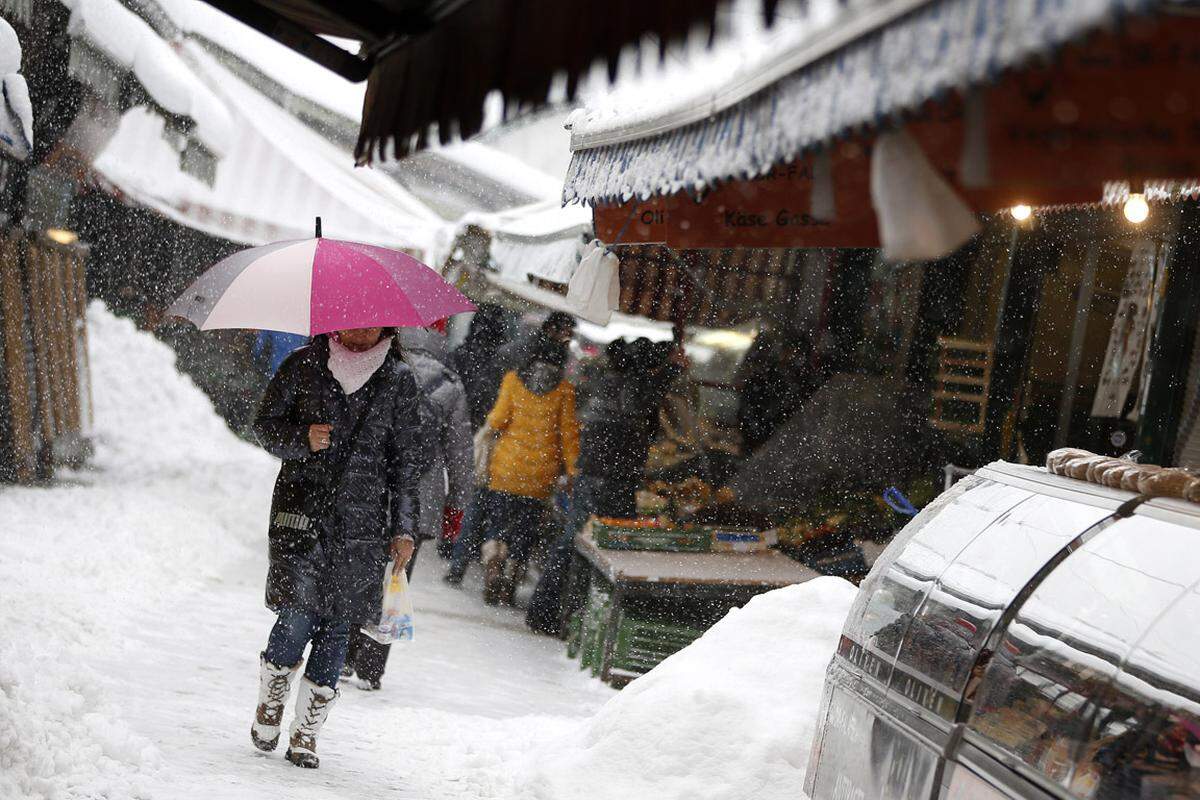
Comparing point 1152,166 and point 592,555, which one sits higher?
point 1152,166

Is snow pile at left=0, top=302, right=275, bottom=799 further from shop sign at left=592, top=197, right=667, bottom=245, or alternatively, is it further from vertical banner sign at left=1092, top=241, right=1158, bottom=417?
vertical banner sign at left=1092, top=241, right=1158, bottom=417

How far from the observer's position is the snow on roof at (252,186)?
14781 mm

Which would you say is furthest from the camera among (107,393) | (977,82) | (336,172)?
(336,172)

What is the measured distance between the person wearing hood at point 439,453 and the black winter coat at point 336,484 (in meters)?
1.81

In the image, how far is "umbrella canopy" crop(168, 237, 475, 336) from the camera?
16.9 ft

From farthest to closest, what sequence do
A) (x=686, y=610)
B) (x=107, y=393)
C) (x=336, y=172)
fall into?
(x=336, y=172) < (x=107, y=393) < (x=686, y=610)

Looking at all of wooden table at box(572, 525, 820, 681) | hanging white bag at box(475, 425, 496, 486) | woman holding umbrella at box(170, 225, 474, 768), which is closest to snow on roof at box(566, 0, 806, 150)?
woman holding umbrella at box(170, 225, 474, 768)

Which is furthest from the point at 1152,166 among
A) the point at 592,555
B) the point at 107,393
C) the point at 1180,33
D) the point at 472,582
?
the point at 107,393

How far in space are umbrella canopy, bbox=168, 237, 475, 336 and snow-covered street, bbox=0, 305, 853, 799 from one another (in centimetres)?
Answer: 173

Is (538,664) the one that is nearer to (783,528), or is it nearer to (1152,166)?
(783,528)

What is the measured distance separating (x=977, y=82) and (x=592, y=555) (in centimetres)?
732

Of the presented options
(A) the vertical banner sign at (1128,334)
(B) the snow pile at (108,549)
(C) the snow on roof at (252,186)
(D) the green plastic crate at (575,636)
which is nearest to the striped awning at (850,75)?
(B) the snow pile at (108,549)

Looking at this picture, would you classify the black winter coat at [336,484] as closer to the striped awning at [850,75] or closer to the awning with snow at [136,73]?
the striped awning at [850,75]

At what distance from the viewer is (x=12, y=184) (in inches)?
443
